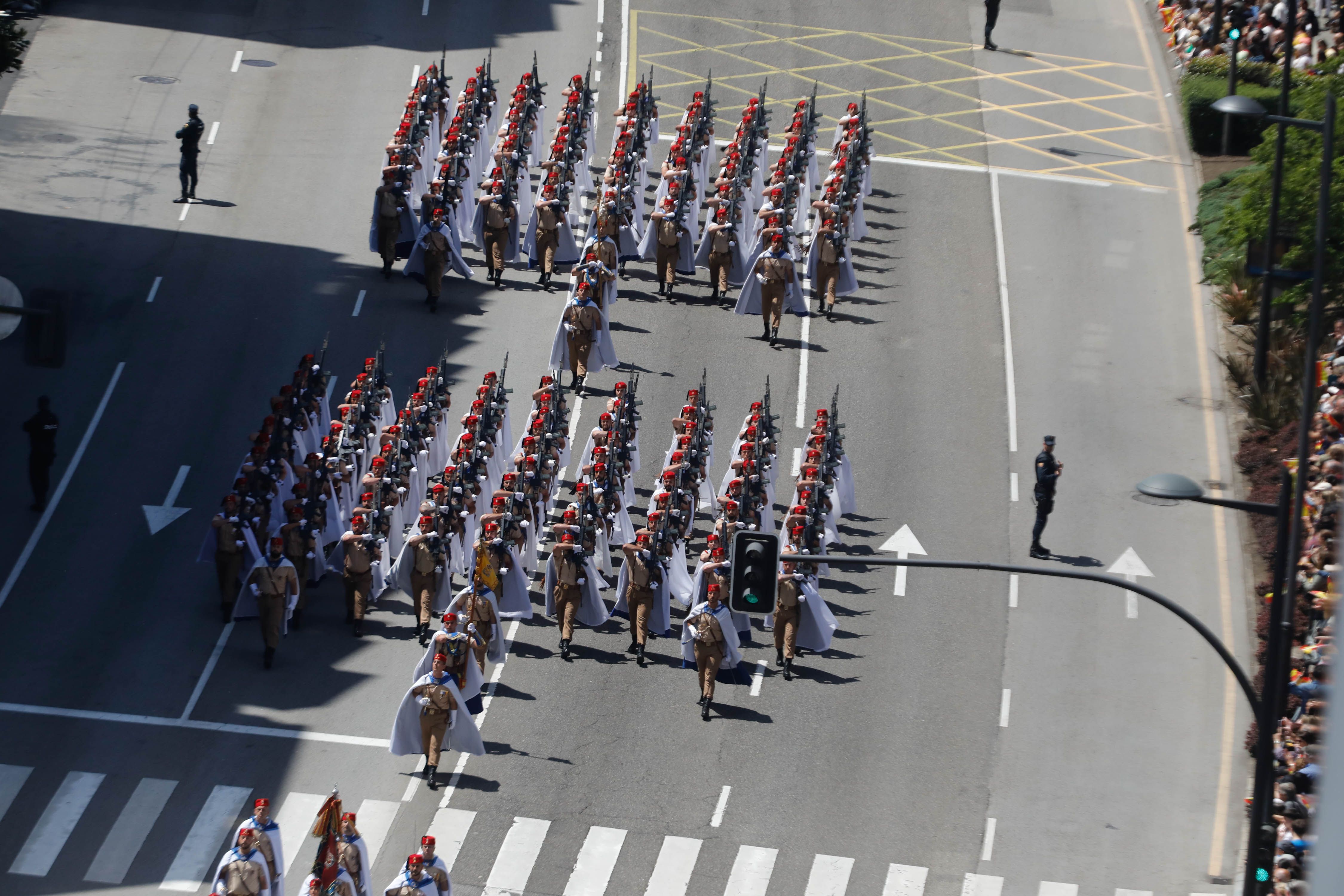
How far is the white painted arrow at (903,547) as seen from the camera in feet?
94.0

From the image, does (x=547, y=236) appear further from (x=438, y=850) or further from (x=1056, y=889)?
(x=1056, y=889)

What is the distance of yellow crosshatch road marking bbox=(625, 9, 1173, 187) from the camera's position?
139 feet

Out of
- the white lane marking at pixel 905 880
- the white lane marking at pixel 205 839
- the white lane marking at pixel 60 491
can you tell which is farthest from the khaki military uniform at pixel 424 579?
the white lane marking at pixel 905 880

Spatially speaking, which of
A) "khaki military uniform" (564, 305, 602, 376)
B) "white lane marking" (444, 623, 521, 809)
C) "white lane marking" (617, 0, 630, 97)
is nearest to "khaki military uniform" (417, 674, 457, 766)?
"white lane marking" (444, 623, 521, 809)

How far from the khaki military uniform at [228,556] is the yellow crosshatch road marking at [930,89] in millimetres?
19335

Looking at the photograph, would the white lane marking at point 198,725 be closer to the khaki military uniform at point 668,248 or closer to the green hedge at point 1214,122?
the khaki military uniform at point 668,248

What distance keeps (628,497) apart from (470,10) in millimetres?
21824

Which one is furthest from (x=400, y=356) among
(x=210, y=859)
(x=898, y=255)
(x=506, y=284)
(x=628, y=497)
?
(x=210, y=859)

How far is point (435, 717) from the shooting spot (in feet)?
75.6

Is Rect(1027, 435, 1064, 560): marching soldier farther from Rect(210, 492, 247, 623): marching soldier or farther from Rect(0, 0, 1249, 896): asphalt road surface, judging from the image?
Rect(210, 492, 247, 623): marching soldier

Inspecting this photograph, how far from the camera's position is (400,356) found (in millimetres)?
33375

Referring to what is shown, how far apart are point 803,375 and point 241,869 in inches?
660

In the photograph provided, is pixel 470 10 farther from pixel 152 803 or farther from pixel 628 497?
pixel 152 803

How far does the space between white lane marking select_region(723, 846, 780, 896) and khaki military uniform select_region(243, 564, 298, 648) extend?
6.78 m
